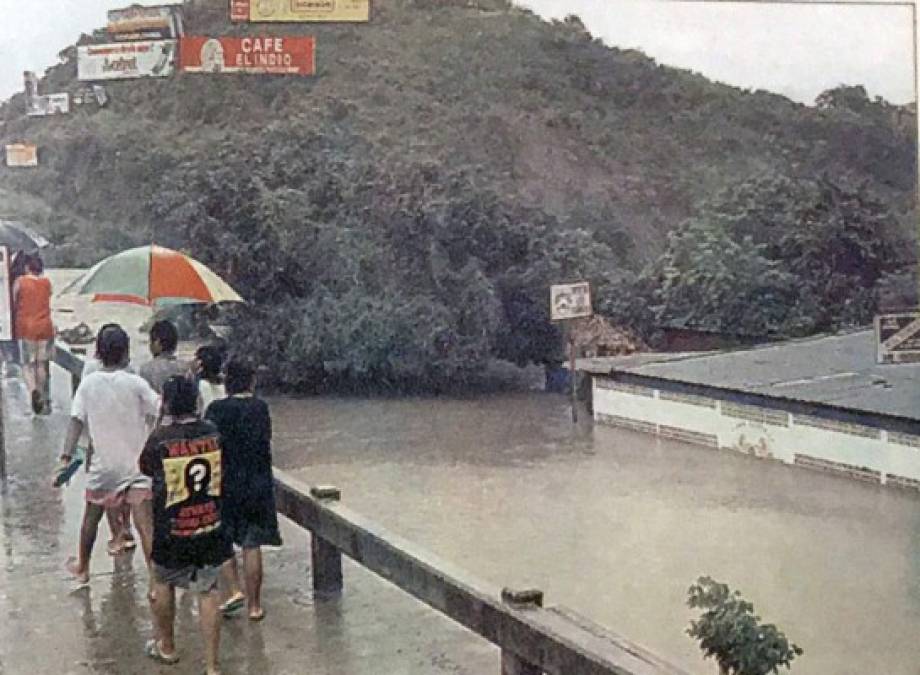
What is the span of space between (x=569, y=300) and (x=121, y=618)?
101cm

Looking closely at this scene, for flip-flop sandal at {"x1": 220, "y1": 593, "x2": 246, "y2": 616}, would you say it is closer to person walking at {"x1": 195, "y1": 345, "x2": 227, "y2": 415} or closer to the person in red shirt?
person walking at {"x1": 195, "y1": 345, "x2": 227, "y2": 415}

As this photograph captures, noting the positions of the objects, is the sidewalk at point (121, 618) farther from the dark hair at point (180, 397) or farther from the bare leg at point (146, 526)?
the dark hair at point (180, 397)

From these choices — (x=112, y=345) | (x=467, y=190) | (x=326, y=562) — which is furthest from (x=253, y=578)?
(x=467, y=190)

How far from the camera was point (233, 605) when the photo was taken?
8.29 ft

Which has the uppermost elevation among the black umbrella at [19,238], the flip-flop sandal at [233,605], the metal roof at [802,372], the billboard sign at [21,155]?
the billboard sign at [21,155]

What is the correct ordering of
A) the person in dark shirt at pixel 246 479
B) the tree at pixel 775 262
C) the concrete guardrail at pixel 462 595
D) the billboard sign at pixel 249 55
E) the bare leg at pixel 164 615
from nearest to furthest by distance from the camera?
1. the concrete guardrail at pixel 462 595
2. the bare leg at pixel 164 615
3. the person in dark shirt at pixel 246 479
4. the billboard sign at pixel 249 55
5. the tree at pixel 775 262

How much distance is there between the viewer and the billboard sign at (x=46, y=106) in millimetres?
2502

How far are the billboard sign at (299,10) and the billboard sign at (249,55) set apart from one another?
0.04 m

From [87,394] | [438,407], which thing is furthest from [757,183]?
[87,394]

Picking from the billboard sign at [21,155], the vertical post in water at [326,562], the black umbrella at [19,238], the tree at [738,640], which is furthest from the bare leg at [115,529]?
the tree at [738,640]

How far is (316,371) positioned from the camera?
8.77 feet

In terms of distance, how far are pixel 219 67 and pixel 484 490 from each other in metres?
0.92

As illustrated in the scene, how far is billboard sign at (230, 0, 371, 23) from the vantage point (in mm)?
2584

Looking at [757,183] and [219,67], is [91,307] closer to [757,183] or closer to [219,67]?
[219,67]
